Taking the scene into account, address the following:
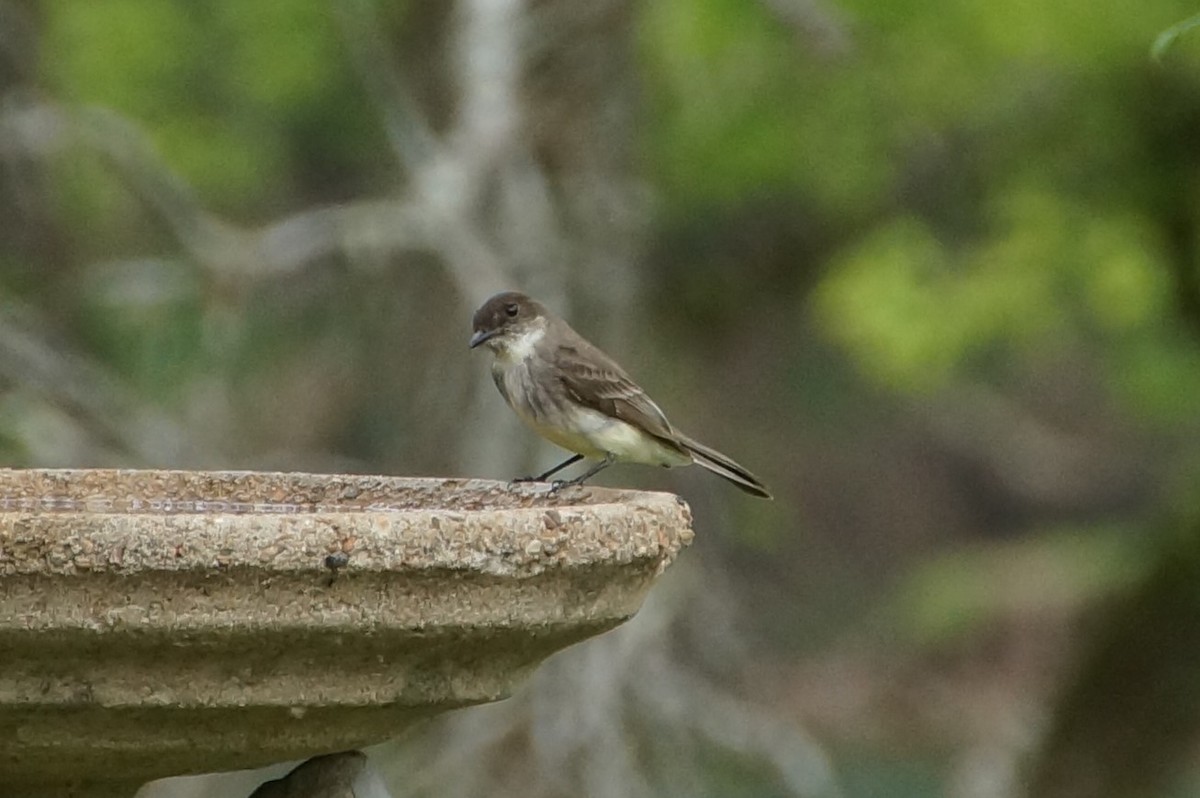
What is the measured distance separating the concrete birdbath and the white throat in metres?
2.43

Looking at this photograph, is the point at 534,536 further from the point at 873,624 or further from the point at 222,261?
the point at 873,624

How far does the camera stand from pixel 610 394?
5.45m

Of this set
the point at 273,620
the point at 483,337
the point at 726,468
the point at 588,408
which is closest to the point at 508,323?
the point at 483,337

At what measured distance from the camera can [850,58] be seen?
869 cm

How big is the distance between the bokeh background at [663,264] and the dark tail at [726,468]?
8.82 feet

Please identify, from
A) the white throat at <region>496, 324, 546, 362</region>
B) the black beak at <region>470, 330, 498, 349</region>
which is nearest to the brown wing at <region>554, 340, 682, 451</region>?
the white throat at <region>496, 324, 546, 362</region>

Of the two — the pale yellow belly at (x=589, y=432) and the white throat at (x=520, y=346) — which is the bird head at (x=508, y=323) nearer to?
the white throat at (x=520, y=346)

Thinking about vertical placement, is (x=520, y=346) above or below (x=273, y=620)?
above

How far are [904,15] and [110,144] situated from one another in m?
3.34

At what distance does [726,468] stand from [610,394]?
404mm

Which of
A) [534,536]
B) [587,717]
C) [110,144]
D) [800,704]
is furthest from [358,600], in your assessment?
[800,704]

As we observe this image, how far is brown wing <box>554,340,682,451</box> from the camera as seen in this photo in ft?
17.8

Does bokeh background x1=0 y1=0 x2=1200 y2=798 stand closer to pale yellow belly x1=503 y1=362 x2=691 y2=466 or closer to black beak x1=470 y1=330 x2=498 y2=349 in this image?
black beak x1=470 y1=330 x2=498 y2=349

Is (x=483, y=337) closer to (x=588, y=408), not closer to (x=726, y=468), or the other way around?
(x=588, y=408)
